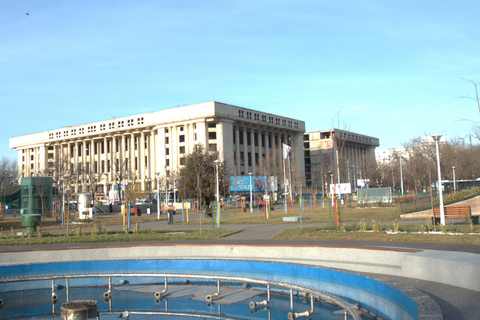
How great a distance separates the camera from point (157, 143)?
10044 centimetres

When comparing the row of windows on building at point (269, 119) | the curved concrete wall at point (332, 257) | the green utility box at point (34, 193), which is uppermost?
the row of windows on building at point (269, 119)

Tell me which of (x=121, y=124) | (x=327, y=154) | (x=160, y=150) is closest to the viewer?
(x=160, y=150)

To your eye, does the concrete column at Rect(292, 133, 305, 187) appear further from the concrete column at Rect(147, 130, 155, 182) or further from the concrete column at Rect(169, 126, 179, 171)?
the concrete column at Rect(147, 130, 155, 182)

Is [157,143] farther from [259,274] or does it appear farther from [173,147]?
[259,274]

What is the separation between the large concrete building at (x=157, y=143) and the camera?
9369cm

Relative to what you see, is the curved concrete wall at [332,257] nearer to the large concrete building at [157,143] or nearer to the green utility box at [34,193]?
the green utility box at [34,193]

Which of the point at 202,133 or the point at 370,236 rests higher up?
the point at 202,133

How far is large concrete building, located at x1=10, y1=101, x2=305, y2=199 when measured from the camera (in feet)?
307

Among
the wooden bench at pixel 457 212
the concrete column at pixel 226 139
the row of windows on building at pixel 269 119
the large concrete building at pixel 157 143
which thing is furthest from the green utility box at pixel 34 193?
the row of windows on building at pixel 269 119

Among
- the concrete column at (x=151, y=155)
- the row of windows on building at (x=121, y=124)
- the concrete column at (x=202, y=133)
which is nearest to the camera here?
the concrete column at (x=202, y=133)

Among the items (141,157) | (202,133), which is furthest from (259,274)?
(141,157)

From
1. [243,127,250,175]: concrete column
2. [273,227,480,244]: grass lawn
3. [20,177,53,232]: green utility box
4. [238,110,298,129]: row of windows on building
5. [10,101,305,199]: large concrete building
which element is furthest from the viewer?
[243,127,250,175]: concrete column

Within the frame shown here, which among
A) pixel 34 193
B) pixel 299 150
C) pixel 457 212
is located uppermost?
pixel 299 150

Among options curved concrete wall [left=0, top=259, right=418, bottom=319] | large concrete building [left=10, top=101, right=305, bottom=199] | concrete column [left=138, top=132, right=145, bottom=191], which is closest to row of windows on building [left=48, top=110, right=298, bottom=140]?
large concrete building [left=10, top=101, right=305, bottom=199]
